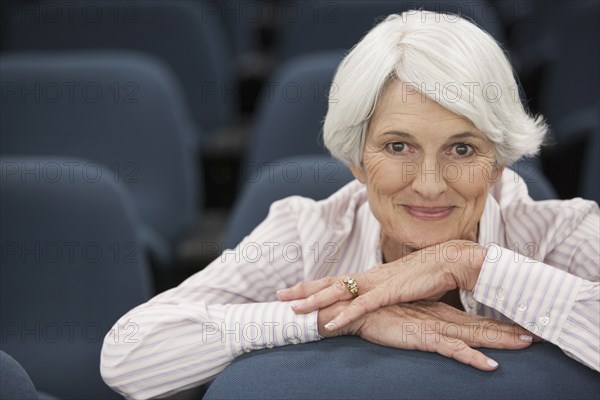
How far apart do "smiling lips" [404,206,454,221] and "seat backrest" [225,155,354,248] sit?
0.90 feet

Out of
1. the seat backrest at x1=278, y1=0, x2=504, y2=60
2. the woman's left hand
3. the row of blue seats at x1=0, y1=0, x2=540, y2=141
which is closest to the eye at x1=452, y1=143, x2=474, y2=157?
the woman's left hand

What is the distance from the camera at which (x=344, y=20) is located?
7.63 feet

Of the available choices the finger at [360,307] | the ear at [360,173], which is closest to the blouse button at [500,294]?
the finger at [360,307]

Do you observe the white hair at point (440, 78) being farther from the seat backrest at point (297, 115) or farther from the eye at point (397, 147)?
the seat backrest at point (297, 115)

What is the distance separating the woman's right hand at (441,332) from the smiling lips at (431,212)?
14 centimetres

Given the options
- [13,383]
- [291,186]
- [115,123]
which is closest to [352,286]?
[291,186]

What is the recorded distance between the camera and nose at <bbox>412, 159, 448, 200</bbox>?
121cm

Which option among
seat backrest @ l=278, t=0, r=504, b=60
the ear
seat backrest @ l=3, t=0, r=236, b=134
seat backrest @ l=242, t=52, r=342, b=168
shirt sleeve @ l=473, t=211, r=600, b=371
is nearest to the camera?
shirt sleeve @ l=473, t=211, r=600, b=371

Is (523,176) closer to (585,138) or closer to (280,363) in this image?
(280,363)

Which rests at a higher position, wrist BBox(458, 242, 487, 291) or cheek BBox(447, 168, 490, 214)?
cheek BBox(447, 168, 490, 214)

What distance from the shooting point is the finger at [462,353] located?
1.03 meters

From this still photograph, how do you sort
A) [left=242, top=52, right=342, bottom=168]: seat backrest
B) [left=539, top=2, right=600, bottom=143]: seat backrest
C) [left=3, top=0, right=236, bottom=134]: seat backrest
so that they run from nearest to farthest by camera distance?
[left=242, top=52, right=342, bottom=168]: seat backrest → [left=539, top=2, right=600, bottom=143]: seat backrest → [left=3, top=0, right=236, bottom=134]: seat backrest

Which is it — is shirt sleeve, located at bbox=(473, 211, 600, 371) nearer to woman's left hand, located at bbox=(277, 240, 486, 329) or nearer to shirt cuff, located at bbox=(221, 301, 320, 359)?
woman's left hand, located at bbox=(277, 240, 486, 329)

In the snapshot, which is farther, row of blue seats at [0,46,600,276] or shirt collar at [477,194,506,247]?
row of blue seats at [0,46,600,276]
